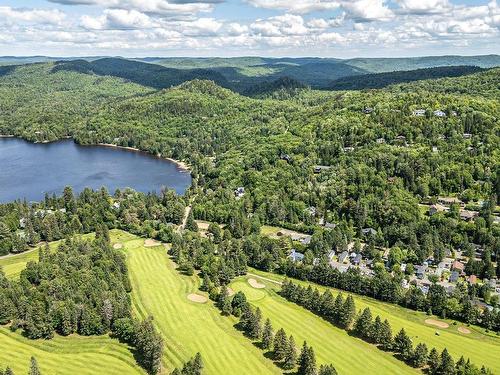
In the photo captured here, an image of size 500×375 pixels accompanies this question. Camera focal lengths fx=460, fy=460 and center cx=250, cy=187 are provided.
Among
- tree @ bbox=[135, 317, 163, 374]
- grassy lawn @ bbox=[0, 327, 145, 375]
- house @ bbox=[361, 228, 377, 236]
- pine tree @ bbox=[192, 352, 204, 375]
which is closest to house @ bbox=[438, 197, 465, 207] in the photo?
house @ bbox=[361, 228, 377, 236]

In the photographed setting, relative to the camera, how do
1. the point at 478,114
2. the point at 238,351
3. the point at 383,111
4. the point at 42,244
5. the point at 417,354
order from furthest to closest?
the point at 383,111
the point at 478,114
the point at 42,244
the point at 238,351
the point at 417,354

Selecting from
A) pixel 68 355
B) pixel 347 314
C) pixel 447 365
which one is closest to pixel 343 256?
pixel 347 314

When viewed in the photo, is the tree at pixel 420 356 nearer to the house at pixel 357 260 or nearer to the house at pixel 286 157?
the house at pixel 357 260

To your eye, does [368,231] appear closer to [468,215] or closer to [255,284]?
[468,215]

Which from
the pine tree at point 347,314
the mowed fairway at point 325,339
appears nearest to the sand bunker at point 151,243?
the mowed fairway at point 325,339

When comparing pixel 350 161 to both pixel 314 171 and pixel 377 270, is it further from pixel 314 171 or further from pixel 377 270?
pixel 377 270

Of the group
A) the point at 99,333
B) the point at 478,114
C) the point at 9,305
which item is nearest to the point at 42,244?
the point at 9,305

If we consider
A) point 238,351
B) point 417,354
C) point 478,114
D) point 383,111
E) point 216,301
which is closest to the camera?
point 417,354
